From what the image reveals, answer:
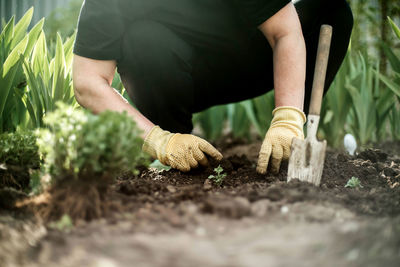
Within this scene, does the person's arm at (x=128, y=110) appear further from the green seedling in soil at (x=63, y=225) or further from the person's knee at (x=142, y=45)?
the green seedling in soil at (x=63, y=225)

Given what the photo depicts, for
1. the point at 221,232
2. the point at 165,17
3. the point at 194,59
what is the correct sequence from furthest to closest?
the point at 194,59 → the point at 165,17 → the point at 221,232

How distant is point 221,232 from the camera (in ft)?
2.50

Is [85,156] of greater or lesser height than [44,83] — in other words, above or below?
below

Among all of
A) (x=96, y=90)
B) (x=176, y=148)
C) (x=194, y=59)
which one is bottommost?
(x=176, y=148)

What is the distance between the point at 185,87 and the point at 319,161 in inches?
28.7

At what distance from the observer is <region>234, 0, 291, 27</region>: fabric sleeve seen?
1402mm

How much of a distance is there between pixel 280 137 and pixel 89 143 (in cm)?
78

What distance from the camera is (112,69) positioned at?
1.51 metres

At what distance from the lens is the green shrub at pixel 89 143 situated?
0.84 meters

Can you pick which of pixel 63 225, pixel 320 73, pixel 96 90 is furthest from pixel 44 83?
pixel 320 73

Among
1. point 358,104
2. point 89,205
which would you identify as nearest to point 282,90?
point 89,205

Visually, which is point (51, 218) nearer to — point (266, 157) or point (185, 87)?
point (266, 157)

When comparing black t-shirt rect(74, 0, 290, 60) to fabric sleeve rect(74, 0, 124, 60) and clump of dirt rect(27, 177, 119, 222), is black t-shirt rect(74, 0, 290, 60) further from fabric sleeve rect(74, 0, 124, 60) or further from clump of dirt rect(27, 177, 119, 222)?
clump of dirt rect(27, 177, 119, 222)

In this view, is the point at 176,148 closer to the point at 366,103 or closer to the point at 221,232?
the point at 221,232
